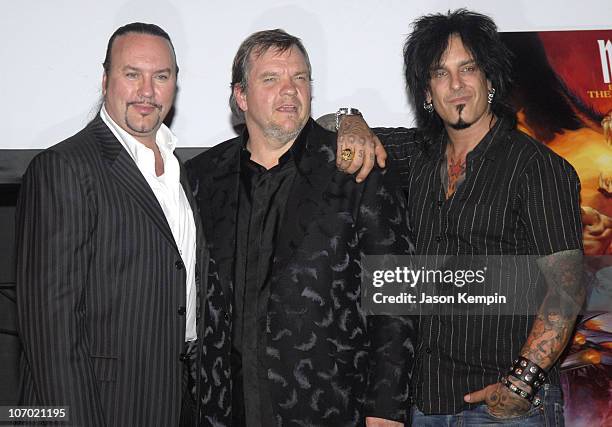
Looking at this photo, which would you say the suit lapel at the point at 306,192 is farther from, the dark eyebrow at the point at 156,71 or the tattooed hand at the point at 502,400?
the tattooed hand at the point at 502,400

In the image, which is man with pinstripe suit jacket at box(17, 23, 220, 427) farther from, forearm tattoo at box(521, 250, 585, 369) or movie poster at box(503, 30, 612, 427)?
movie poster at box(503, 30, 612, 427)

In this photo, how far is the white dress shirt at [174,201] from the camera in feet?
8.08

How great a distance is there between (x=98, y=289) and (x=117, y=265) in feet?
0.30

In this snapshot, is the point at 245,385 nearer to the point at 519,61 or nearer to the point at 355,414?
the point at 355,414

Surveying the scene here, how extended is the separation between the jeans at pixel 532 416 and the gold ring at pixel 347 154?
2.94ft

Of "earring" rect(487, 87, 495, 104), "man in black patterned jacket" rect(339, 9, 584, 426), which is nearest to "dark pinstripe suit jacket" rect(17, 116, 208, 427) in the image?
"man in black patterned jacket" rect(339, 9, 584, 426)

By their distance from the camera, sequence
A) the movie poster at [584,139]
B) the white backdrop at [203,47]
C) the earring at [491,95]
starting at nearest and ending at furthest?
the earring at [491,95] < the movie poster at [584,139] < the white backdrop at [203,47]

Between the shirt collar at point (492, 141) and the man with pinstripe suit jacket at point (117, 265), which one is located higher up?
the shirt collar at point (492, 141)

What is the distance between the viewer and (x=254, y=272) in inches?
96.3

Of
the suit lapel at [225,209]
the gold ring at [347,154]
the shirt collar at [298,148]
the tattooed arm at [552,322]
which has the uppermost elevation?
the shirt collar at [298,148]

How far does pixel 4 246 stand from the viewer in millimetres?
3455

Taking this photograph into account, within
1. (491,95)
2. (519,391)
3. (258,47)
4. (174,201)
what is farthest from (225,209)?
(519,391)

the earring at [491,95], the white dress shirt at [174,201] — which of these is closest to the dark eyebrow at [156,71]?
the white dress shirt at [174,201]

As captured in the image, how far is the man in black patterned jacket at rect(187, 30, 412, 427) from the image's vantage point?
234 cm
